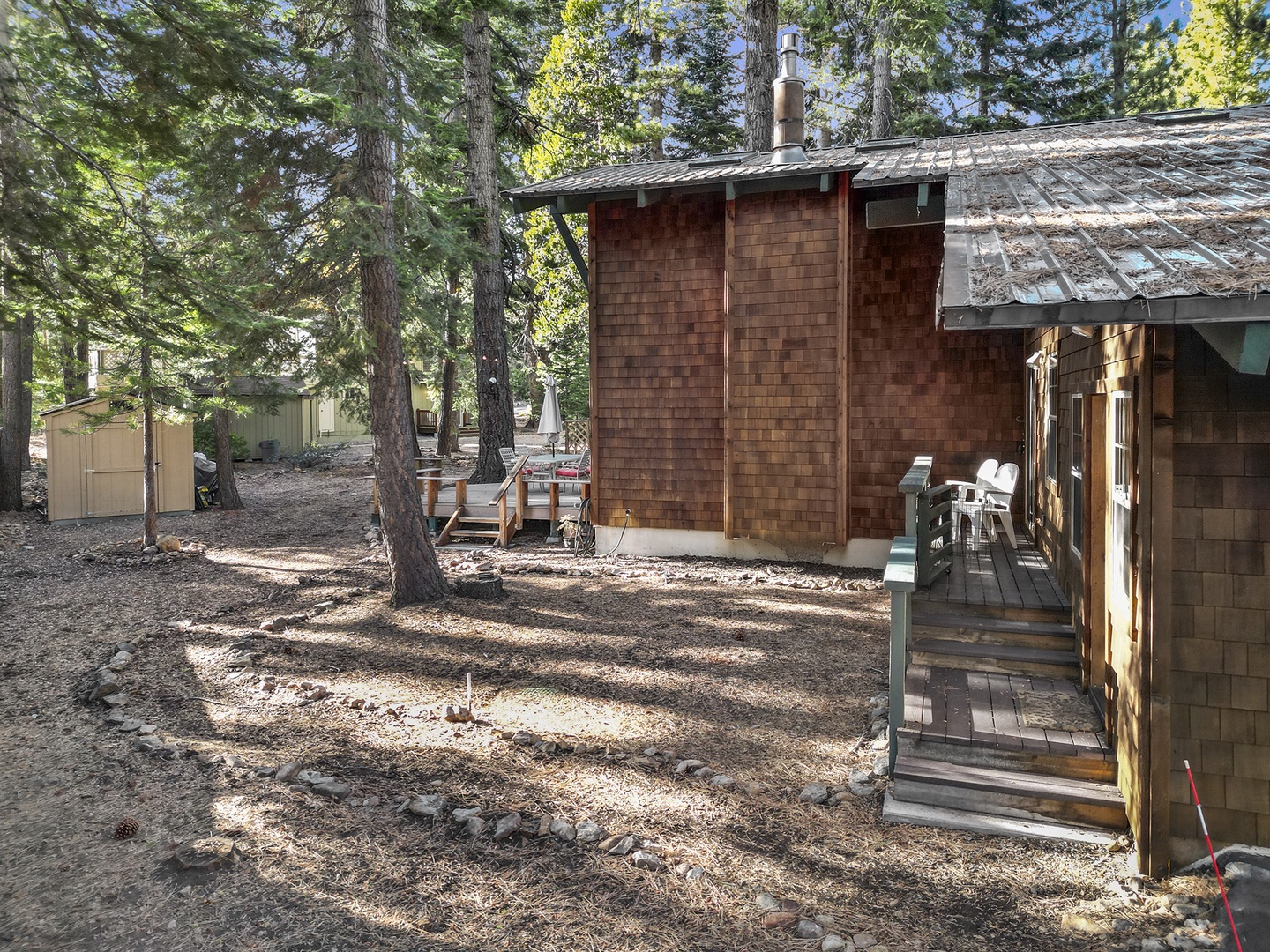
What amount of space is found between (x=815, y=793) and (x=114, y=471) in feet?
44.5

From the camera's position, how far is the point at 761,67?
13.5m

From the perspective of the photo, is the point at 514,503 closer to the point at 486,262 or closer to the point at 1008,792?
the point at 486,262

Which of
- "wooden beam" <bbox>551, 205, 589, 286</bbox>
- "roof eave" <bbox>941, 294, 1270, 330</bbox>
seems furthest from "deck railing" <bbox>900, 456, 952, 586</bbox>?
"wooden beam" <bbox>551, 205, 589, 286</bbox>

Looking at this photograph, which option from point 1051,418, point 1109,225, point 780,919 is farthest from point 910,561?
point 1051,418

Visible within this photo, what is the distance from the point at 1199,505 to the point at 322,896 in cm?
391

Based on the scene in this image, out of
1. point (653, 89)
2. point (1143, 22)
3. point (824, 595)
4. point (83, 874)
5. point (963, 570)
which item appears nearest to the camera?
point (83, 874)

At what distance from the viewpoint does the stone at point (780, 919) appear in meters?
3.07

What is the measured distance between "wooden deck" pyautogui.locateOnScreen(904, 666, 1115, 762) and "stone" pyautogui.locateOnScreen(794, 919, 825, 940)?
1472 mm

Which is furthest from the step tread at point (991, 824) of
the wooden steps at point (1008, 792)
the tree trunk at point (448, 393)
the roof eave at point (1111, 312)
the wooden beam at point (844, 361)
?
the tree trunk at point (448, 393)

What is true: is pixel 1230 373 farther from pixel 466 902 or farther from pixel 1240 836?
pixel 466 902

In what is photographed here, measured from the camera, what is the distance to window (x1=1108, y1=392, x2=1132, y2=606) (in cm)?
368

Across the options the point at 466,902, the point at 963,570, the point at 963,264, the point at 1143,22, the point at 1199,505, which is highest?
the point at 1143,22

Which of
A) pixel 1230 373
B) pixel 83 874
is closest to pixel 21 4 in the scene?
pixel 83 874

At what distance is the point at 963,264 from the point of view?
3387 millimetres
